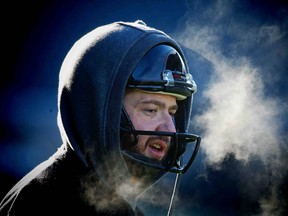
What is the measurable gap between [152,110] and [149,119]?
71 millimetres

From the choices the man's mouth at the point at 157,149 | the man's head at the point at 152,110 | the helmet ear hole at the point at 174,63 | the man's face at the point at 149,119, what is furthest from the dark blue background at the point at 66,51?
the man's mouth at the point at 157,149

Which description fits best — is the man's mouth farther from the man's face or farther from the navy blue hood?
the navy blue hood

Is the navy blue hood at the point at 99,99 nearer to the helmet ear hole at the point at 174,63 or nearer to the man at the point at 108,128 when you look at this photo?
the man at the point at 108,128

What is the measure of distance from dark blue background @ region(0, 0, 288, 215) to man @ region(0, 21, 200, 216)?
234 centimetres

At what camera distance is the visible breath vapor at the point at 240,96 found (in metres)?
4.05

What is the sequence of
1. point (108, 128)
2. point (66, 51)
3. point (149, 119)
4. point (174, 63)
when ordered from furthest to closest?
point (66, 51)
point (174, 63)
point (149, 119)
point (108, 128)

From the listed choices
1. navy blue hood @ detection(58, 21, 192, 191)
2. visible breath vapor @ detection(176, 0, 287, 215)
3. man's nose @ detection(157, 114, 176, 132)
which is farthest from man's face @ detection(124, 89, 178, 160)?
visible breath vapor @ detection(176, 0, 287, 215)

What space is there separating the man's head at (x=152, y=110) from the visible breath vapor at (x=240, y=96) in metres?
2.22

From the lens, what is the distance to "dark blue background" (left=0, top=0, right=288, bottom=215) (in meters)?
4.10

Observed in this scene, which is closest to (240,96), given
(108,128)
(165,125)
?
(165,125)

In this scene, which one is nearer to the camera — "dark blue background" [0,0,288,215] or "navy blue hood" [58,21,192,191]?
"navy blue hood" [58,21,192,191]

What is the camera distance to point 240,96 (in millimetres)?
4145

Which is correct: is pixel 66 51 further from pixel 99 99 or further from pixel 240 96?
pixel 99 99

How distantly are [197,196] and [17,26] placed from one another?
3.67 meters
